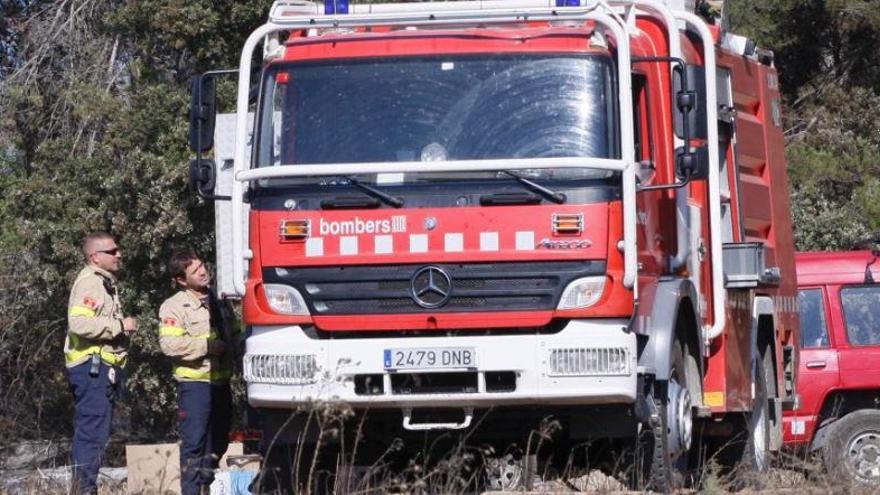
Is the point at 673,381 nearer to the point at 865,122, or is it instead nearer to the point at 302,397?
the point at 302,397

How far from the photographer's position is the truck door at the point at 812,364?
516 inches

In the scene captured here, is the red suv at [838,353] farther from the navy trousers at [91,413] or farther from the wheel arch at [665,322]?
the navy trousers at [91,413]

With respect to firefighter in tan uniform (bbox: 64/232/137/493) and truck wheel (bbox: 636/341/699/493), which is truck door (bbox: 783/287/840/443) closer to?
truck wheel (bbox: 636/341/699/493)

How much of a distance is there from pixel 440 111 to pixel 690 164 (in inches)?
50.3

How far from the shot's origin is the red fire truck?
7629mm

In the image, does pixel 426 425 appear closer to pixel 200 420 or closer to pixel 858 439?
pixel 200 420

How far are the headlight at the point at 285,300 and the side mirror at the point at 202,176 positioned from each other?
2.73 ft

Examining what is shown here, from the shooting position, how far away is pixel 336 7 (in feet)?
28.0

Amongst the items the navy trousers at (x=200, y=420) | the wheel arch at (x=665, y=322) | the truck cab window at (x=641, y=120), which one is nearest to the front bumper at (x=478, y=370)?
the wheel arch at (x=665, y=322)

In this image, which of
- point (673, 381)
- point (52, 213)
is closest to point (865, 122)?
point (52, 213)

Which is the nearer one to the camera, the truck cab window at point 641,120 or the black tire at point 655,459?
the black tire at point 655,459

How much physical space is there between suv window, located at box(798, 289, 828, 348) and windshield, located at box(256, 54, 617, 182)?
6.05 meters

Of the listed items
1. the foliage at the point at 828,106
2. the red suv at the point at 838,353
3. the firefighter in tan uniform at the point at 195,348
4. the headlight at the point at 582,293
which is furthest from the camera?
the foliage at the point at 828,106

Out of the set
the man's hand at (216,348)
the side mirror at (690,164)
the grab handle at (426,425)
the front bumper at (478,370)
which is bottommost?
the grab handle at (426,425)
